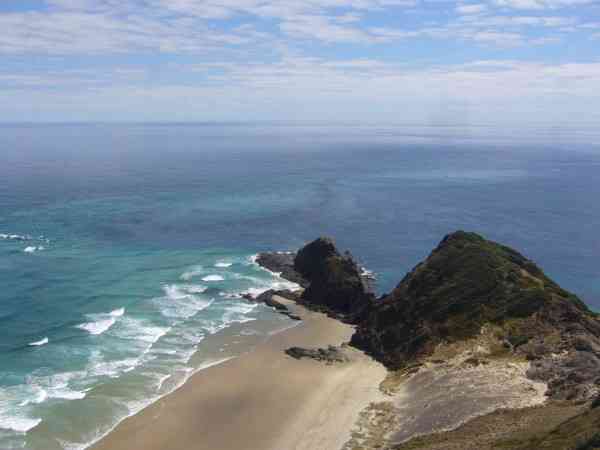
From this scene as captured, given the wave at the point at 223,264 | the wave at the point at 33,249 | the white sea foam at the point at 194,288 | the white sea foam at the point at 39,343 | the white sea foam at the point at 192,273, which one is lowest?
the white sea foam at the point at 39,343

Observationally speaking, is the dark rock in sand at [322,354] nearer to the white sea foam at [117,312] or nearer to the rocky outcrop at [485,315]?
the rocky outcrop at [485,315]

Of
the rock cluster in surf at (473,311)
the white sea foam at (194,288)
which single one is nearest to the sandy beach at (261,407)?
the rock cluster in surf at (473,311)

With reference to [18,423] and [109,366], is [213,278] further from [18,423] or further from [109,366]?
[18,423]

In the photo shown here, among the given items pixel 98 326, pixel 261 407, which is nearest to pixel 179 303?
pixel 98 326

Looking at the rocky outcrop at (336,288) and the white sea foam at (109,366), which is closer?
the white sea foam at (109,366)

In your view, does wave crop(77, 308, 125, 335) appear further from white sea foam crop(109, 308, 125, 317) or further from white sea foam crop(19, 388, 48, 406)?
white sea foam crop(19, 388, 48, 406)

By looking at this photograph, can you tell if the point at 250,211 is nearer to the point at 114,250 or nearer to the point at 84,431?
the point at 114,250
